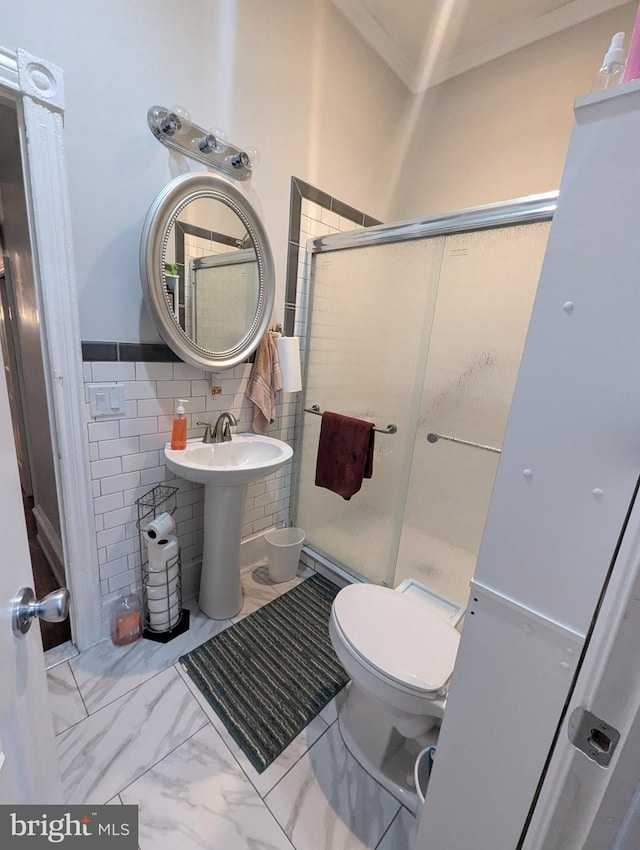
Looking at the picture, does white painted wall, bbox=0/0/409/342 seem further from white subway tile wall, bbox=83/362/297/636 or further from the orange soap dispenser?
the orange soap dispenser

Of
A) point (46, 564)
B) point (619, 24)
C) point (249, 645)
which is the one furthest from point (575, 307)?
point (46, 564)

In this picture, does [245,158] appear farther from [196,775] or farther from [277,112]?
[196,775]

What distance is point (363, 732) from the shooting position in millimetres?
1176

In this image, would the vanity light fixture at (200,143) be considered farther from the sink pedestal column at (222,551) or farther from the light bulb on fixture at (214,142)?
the sink pedestal column at (222,551)

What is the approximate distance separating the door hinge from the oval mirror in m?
1.49

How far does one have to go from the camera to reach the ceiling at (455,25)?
159 centimetres

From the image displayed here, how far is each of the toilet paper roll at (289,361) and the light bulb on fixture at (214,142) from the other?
0.80m

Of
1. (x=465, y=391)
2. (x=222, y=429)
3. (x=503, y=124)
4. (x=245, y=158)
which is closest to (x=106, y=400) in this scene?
(x=222, y=429)

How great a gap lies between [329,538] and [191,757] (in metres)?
1.15

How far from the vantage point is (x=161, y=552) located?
1475 mm

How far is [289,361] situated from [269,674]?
55.0 inches

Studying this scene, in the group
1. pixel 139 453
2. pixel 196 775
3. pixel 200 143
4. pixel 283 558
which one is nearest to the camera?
pixel 196 775

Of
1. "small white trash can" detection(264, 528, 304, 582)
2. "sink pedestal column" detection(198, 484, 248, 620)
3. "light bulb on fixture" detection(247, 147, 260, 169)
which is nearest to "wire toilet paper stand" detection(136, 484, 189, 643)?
"sink pedestal column" detection(198, 484, 248, 620)

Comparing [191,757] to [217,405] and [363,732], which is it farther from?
[217,405]
